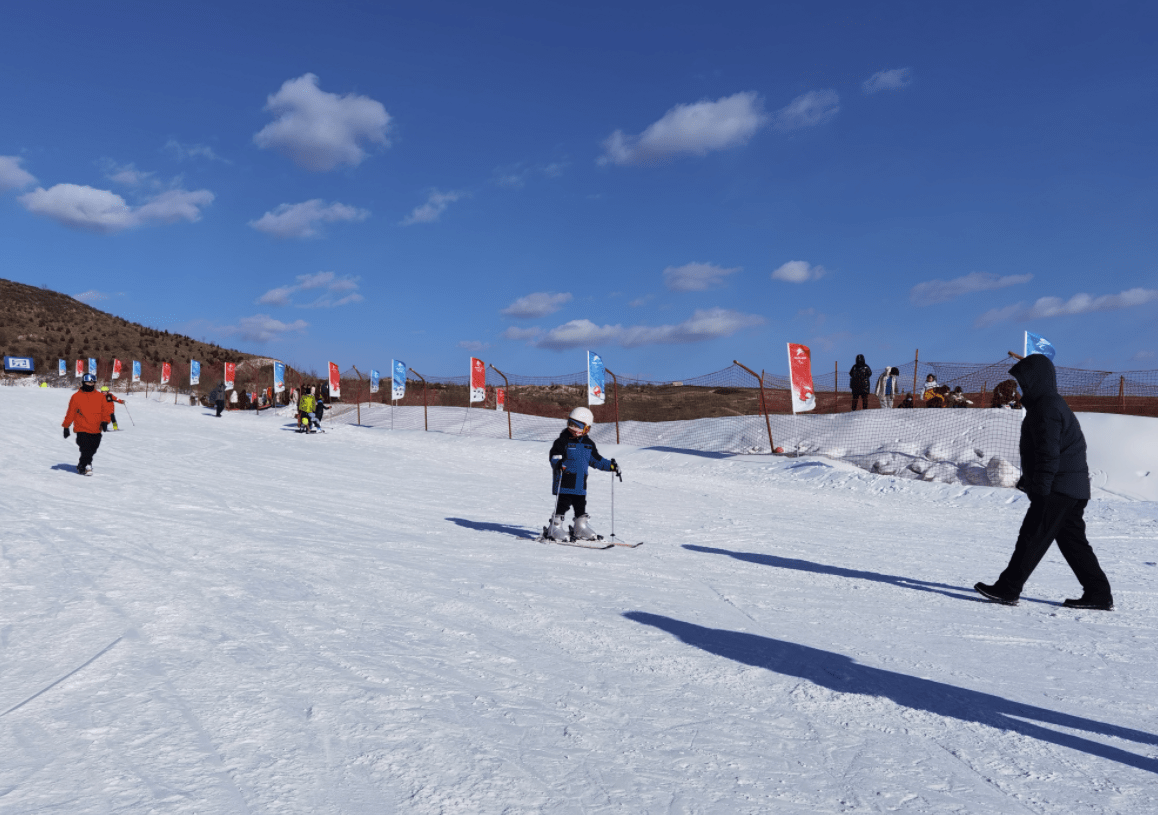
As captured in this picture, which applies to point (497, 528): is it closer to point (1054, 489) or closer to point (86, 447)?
point (1054, 489)

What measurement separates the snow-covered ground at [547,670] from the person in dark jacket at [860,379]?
41.3ft

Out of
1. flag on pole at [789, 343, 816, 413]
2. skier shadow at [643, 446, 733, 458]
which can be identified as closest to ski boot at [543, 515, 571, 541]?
flag on pole at [789, 343, 816, 413]

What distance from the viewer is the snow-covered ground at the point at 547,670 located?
3023mm

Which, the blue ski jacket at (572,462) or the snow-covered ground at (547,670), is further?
the blue ski jacket at (572,462)

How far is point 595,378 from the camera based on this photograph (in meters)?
21.7

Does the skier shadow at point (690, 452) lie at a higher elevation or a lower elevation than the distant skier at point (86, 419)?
lower

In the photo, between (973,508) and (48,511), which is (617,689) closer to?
(48,511)

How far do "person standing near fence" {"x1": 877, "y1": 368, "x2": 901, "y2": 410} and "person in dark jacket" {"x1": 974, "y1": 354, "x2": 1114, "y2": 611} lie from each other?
18.0 m

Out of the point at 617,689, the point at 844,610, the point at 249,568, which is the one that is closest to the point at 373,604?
the point at 249,568

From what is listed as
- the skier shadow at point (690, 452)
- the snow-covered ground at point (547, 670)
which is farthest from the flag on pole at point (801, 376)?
the snow-covered ground at point (547, 670)

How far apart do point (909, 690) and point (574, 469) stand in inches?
197

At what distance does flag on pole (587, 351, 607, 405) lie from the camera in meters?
21.5

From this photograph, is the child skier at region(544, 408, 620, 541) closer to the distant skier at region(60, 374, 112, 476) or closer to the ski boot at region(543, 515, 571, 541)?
the ski boot at region(543, 515, 571, 541)

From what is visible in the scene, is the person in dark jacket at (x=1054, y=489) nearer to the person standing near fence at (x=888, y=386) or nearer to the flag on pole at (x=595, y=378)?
the flag on pole at (x=595, y=378)
